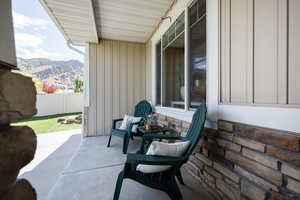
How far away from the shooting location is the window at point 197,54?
1.92 m

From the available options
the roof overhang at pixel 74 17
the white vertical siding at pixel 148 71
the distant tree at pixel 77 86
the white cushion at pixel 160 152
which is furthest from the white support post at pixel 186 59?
the distant tree at pixel 77 86

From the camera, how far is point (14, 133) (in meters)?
0.60

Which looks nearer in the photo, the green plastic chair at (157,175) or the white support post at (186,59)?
the green plastic chair at (157,175)

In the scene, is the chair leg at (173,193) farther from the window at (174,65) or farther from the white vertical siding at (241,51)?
the window at (174,65)

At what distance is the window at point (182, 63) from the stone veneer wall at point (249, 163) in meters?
0.61

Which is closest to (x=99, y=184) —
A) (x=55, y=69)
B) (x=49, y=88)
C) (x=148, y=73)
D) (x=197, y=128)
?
(x=197, y=128)

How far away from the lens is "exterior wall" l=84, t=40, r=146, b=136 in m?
4.12

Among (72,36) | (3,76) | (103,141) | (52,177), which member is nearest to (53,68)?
(72,36)

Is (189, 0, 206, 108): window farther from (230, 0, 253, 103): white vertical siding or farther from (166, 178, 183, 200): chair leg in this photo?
(166, 178, 183, 200): chair leg

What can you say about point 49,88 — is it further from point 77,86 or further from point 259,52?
point 259,52

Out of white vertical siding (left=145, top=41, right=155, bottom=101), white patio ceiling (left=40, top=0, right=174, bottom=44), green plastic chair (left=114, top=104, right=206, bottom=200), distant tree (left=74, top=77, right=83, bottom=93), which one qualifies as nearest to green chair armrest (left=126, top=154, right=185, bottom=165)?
green plastic chair (left=114, top=104, right=206, bottom=200)

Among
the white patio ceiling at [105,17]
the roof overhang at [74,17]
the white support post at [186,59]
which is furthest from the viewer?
the white patio ceiling at [105,17]

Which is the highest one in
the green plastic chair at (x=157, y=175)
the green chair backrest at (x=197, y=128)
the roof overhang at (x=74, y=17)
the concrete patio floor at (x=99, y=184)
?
the roof overhang at (x=74, y=17)

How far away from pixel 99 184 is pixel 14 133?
1574 millimetres
